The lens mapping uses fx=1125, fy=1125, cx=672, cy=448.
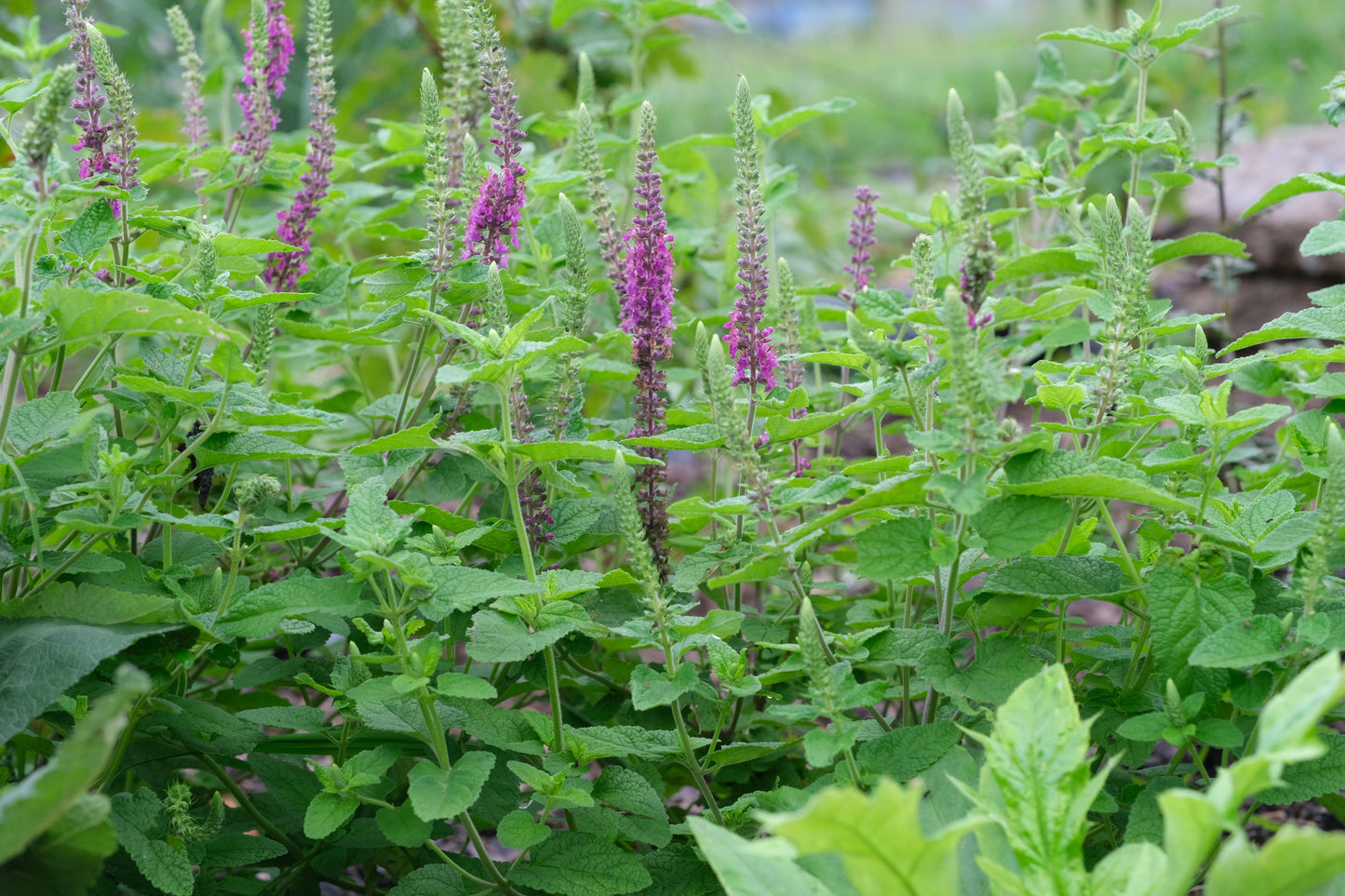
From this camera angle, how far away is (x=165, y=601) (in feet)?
4.83

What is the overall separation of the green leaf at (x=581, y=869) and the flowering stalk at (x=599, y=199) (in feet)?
2.72

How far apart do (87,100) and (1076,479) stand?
1592mm

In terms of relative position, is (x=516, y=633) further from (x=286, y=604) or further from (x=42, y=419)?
(x=42, y=419)

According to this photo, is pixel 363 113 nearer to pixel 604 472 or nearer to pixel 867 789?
pixel 604 472

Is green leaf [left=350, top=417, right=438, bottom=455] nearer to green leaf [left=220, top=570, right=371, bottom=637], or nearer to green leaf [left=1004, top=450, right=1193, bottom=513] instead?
green leaf [left=220, top=570, right=371, bottom=637]

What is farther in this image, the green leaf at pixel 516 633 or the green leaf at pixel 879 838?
the green leaf at pixel 516 633

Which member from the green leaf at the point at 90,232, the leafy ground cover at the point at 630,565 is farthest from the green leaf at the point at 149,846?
the green leaf at the point at 90,232

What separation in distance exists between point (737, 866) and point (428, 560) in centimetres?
54

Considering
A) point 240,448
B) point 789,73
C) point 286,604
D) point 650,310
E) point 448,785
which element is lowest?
point 448,785

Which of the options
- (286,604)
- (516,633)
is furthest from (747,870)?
(286,604)

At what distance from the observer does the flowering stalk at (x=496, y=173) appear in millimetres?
1784

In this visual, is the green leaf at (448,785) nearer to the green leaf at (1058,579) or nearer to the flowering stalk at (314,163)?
the green leaf at (1058,579)

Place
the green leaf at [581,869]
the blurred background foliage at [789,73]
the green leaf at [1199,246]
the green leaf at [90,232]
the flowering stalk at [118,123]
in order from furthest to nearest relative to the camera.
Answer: the blurred background foliage at [789,73], the green leaf at [1199,246], the flowering stalk at [118,123], the green leaf at [90,232], the green leaf at [581,869]

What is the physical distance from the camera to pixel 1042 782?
1.25 m
